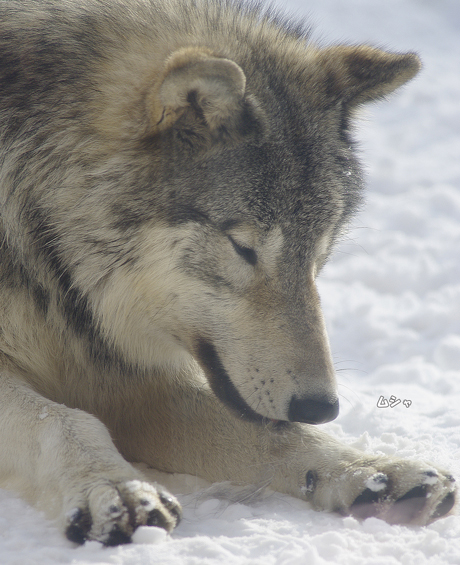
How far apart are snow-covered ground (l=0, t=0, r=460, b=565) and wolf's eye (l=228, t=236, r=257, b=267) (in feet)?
2.76

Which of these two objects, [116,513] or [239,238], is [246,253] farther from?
[116,513]

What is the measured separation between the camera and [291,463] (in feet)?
8.00

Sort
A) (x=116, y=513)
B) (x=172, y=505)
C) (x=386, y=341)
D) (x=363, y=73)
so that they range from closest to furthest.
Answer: (x=116, y=513), (x=172, y=505), (x=363, y=73), (x=386, y=341)

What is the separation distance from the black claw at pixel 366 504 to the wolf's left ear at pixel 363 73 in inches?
59.4

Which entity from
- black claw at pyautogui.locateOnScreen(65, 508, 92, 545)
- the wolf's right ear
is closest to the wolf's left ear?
the wolf's right ear

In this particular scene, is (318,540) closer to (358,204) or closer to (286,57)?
(358,204)

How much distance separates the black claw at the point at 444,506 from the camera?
212 centimetres

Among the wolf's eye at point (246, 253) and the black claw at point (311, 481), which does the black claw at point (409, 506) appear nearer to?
the black claw at point (311, 481)

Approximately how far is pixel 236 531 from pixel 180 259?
92 cm

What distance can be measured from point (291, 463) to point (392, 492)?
0.44 meters

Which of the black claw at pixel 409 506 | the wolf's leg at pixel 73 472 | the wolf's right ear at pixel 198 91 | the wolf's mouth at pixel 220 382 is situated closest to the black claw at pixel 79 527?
the wolf's leg at pixel 73 472

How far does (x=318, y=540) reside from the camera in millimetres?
1852

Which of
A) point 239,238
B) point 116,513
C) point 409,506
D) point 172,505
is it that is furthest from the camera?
point 239,238

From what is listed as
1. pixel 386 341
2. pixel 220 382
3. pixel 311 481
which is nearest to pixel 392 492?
pixel 311 481
